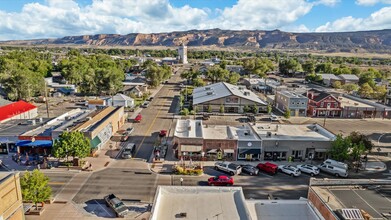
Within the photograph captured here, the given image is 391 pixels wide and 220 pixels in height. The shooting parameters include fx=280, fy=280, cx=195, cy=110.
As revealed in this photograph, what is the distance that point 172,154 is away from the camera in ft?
135

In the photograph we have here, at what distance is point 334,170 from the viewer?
35.3 m

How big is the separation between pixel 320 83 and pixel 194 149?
98.2 metres

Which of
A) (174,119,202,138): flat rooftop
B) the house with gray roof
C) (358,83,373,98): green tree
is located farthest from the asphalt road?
(358,83,373,98): green tree

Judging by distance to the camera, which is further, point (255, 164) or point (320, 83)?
point (320, 83)

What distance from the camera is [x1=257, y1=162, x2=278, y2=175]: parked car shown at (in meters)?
35.2

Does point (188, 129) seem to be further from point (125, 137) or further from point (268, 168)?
point (268, 168)

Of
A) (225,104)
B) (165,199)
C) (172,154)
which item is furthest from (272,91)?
(165,199)

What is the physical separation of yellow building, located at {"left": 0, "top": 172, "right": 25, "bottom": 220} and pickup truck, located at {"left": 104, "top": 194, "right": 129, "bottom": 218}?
7.28m

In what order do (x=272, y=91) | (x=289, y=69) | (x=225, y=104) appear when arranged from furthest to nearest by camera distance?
(x=289, y=69), (x=272, y=91), (x=225, y=104)

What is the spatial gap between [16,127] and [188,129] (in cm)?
2770

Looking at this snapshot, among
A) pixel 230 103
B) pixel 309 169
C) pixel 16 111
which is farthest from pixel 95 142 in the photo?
pixel 230 103

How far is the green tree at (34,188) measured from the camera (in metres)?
24.9

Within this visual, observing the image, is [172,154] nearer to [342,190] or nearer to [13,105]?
[342,190]

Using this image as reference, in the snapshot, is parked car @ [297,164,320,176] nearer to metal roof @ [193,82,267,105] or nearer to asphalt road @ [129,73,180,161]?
asphalt road @ [129,73,180,161]
